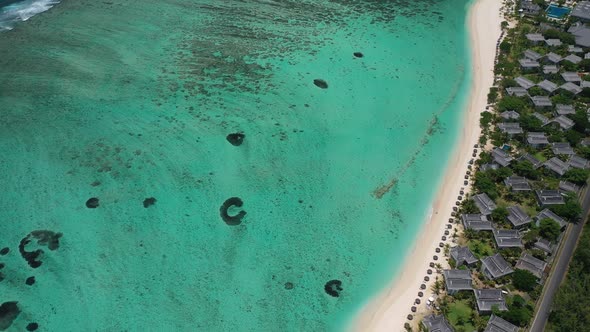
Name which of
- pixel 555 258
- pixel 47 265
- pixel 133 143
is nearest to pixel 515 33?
pixel 555 258

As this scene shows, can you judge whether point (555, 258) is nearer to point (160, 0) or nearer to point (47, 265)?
point (47, 265)

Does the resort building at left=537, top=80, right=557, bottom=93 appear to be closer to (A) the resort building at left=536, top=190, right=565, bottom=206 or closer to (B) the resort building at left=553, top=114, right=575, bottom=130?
(B) the resort building at left=553, top=114, right=575, bottom=130

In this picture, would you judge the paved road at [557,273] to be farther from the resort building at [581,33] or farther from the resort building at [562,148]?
the resort building at [581,33]

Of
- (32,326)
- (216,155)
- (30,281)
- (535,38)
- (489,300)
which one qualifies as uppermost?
(535,38)

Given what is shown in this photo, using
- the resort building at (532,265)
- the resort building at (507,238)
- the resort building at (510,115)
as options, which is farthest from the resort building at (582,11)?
the resort building at (532,265)

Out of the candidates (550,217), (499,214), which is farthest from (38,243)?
(550,217)

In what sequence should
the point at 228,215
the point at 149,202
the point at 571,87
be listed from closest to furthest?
the point at 228,215
the point at 149,202
the point at 571,87

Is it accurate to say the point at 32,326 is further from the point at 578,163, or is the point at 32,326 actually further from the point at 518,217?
the point at 578,163
